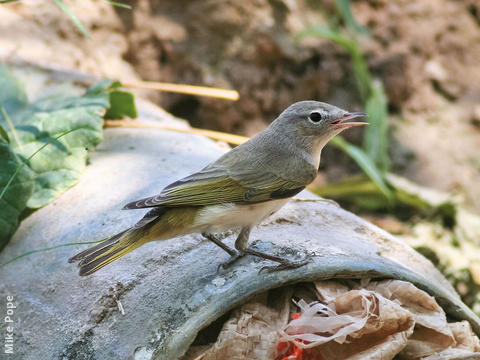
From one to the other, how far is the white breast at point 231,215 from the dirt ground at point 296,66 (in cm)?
304

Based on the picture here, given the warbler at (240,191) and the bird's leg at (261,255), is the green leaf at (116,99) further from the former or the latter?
the bird's leg at (261,255)

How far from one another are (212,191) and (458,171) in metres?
3.85

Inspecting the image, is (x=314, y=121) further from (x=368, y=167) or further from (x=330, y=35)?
(x=330, y=35)

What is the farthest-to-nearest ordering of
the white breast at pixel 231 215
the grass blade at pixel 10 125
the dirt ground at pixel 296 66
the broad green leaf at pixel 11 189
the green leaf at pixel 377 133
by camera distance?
the dirt ground at pixel 296 66 → the green leaf at pixel 377 133 → the grass blade at pixel 10 125 → the broad green leaf at pixel 11 189 → the white breast at pixel 231 215

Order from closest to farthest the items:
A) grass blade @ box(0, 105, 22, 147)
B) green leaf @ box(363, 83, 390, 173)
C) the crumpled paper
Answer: the crumpled paper < grass blade @ box(0, 105, 22, 147) < green leaf @ box(363, 83, 390, 173)

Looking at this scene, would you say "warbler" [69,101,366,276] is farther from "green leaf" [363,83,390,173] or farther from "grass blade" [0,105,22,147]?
"green leaf" [363,83,390,173]

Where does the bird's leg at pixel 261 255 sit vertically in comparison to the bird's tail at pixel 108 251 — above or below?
below

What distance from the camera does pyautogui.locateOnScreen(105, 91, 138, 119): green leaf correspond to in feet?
12.9

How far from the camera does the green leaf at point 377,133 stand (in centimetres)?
555

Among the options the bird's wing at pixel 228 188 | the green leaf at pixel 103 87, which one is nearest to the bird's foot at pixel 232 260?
the bird's wing at pixel 228 188

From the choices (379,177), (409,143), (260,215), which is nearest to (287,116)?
(260,215)

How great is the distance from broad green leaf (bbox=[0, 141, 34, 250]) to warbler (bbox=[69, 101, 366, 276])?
2.39 feet

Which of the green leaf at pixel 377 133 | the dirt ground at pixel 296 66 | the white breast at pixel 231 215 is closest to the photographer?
the white breast at pixel 231 215

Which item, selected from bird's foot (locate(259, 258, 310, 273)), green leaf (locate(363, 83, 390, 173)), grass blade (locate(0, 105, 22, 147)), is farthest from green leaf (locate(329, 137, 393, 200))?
grass blade (locate(0, 105, 22, 147))
